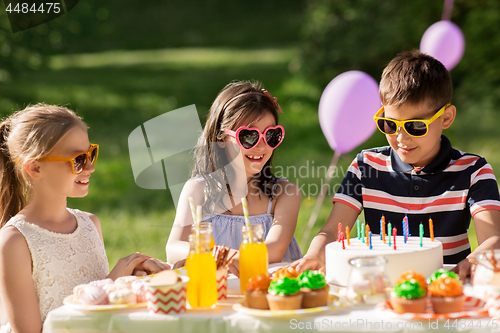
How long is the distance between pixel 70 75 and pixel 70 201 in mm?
7813

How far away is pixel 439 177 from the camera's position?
8.23 ft

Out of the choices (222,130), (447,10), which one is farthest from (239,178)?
(447,10)

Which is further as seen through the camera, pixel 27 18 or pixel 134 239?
pixel 27 18

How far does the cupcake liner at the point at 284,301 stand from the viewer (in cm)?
157

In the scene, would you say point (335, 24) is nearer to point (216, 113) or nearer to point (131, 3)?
point (216, 113)

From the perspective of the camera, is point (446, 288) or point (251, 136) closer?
point (446, 288)

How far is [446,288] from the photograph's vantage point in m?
1.52

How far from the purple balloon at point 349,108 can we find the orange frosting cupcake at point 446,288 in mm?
1956

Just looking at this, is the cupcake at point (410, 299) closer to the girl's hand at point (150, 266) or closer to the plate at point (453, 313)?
the plate at point (453, 313)

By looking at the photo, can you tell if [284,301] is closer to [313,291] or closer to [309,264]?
[313,291]

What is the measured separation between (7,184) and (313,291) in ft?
4.62

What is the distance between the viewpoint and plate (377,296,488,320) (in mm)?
1503

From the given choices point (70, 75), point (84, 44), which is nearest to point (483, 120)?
point (70, 75)

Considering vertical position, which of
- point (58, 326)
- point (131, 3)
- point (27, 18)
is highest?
point (131, 3)
